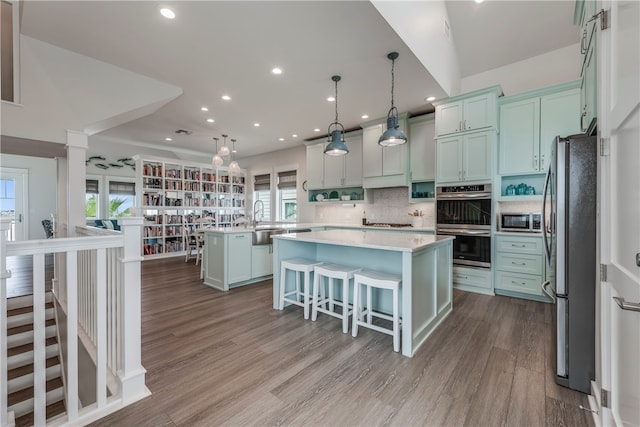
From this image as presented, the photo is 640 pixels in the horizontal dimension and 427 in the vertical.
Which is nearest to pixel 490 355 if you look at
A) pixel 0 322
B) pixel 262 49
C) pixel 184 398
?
pixel 184 398

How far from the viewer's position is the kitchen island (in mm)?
2254

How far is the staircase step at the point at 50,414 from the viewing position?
222cm

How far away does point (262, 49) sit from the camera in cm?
296

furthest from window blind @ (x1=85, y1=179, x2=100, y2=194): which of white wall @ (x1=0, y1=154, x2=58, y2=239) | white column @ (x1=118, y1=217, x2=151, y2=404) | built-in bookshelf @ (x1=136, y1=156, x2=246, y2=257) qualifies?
white column @ (x1=118, y1=217, x2=151, y2=404)

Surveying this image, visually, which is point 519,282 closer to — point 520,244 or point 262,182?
point 520,244

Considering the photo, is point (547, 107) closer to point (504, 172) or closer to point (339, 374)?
point (504, 172)

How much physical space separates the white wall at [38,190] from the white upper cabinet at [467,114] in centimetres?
899

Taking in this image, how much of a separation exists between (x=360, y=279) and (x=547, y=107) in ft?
11.0

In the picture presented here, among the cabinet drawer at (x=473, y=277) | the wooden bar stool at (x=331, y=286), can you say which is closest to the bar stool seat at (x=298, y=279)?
the wooden bar stool at (x=331, y=286)

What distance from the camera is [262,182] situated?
8.29 metres

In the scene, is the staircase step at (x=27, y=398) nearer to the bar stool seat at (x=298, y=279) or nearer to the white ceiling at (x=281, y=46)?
the bar stool seat at (x=298, y=279)

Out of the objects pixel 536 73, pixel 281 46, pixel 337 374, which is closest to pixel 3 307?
pixel 337 374

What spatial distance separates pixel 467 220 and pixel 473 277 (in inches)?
32.2

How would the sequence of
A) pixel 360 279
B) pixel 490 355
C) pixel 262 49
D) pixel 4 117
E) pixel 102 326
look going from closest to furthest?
pixel 102 326, pixel 490 355, pixel 360 279, pixel 4 117, pixel 262 49
